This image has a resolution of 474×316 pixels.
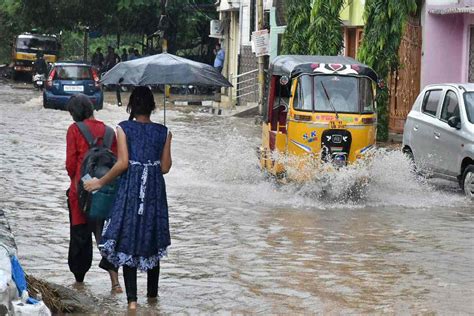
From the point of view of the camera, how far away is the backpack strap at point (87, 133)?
31.1ft

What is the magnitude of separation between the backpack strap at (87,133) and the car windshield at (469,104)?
844cm

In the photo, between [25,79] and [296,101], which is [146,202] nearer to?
[296,101]

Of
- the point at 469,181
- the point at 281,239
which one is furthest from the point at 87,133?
the point at 469,181

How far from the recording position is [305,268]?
1103cm

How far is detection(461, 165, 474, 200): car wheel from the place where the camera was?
638 inches

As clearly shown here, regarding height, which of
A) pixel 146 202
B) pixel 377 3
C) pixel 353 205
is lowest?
pixel 353 205

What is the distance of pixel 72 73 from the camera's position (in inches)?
1330

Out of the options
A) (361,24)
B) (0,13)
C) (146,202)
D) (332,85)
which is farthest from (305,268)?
(0,13)

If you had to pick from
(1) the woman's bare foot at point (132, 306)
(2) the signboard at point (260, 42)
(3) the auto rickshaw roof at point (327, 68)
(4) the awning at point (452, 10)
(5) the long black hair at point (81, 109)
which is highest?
(4) the awning at point (452, 10)

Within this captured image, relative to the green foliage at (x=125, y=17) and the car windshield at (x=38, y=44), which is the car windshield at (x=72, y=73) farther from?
the car windshield at (x=38, y=44)

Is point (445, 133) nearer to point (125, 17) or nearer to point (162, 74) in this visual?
point (162, 74)

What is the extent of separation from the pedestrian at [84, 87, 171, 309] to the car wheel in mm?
8324

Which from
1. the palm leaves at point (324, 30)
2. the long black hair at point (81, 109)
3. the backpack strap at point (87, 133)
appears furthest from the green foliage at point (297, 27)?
the backpack strap at point (87, 133)

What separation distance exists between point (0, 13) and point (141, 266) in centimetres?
5436
